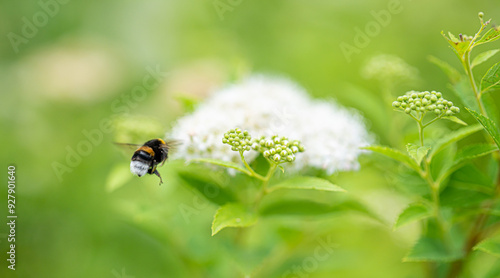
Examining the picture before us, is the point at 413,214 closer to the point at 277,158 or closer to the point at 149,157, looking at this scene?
the point at 277,158

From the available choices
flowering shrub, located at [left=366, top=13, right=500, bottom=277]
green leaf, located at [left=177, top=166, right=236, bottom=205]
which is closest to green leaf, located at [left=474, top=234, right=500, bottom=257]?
flowering shrub, located at [left=366, top=13, right=500, bottom=277]

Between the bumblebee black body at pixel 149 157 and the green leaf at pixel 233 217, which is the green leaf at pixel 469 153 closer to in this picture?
the green leaf at pixel 233 217

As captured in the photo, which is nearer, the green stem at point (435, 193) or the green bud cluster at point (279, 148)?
the green bud cluster at point (279, 148)

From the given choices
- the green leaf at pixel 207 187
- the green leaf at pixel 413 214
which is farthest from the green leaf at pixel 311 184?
the green leaf at pixel 207 187

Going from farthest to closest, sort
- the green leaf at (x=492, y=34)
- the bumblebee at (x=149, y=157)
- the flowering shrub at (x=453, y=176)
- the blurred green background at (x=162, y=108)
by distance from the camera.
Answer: the blurred green background at (x=162, y=108), the bumblebee at (x=149, y=157), the flowering shrub at (x=453, y=176), the green leaf at (x=492, y=34)

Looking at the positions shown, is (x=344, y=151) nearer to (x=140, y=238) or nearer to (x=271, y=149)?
(x=271, y=149)

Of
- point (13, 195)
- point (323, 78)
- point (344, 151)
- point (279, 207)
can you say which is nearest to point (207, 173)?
point (279, 207)
